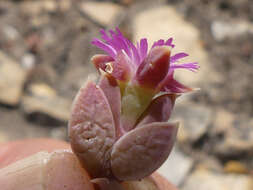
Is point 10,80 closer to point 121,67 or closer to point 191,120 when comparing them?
point 191,120

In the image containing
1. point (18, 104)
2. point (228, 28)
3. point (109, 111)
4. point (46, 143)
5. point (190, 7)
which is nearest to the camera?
point (109, 111)

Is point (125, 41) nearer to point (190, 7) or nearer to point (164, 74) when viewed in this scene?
point (164, 74)

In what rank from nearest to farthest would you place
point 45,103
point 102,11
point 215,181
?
point 215,181 < point 45,103 < point 102,11

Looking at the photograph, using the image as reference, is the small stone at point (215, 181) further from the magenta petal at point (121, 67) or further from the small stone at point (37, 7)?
the small stone at point (37, 7)

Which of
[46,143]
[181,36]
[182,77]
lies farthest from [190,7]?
[46,143]

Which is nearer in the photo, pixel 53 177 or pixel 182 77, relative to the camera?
pixel 53 177

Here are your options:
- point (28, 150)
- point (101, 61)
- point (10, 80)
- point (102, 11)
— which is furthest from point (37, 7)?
point (101, 61)

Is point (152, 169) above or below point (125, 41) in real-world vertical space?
below
